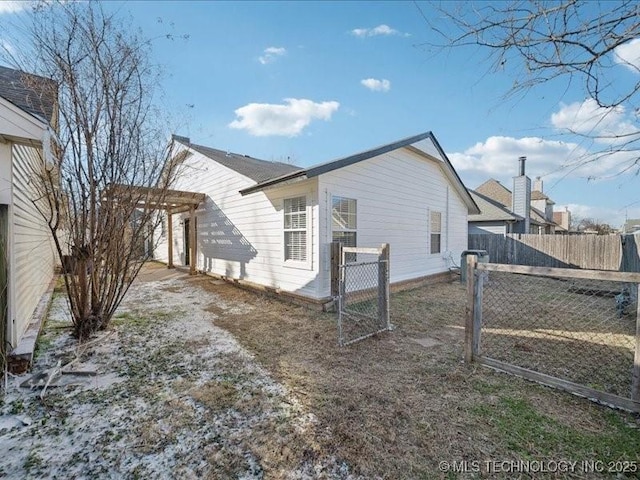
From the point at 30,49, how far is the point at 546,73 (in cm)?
563

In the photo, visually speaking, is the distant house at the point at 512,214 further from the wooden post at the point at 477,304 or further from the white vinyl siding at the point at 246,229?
the wooden post at the point at 477,304

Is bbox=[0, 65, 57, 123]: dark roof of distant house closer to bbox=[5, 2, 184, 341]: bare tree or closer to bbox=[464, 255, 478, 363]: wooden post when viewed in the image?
bbox=[5, 2, 184, 341]: bare tree

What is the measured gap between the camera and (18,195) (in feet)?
12.5

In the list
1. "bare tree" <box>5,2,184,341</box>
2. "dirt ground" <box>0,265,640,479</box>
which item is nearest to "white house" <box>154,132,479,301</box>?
"bare tree" <box>5,2,184,341</box>

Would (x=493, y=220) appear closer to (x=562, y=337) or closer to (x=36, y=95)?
(x=562, y=337)

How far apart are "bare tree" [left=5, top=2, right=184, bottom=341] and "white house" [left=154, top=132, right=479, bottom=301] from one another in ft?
4.07

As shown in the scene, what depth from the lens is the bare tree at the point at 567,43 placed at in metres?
1.80

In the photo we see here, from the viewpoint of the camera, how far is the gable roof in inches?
217

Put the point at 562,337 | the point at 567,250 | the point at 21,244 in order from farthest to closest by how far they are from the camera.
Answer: the point at 567,250 → the point at 562,337 → the point at 21,244

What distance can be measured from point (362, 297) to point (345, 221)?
6.21 feet

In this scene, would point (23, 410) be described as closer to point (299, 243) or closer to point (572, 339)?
point (299, 243)

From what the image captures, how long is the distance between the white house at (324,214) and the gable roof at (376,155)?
0.08ft

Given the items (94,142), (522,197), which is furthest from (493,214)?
(94,142)

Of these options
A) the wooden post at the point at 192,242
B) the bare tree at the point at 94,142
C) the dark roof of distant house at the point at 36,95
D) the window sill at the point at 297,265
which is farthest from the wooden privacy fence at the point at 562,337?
the wooden post at the point at 192,242
